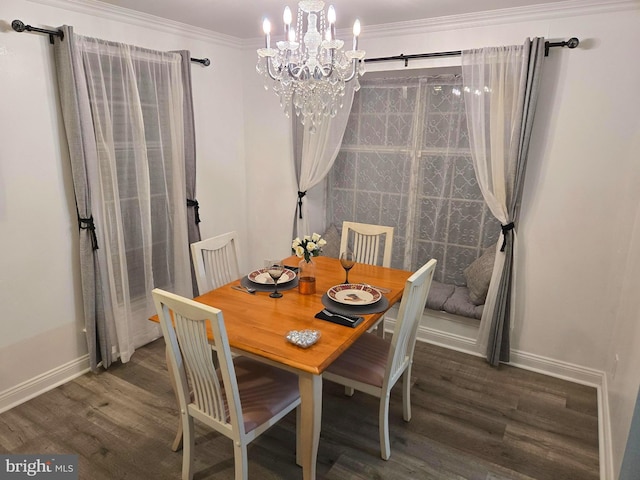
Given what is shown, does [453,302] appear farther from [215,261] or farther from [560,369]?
[215,261]

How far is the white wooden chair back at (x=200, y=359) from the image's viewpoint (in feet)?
5.16

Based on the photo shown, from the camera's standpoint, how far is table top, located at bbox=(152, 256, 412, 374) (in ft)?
5.61

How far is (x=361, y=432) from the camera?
235 cm

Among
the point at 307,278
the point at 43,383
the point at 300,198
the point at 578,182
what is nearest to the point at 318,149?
the point at 300,198

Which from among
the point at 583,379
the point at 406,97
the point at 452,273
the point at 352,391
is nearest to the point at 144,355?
the point at 352,391

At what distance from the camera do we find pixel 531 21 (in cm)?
264

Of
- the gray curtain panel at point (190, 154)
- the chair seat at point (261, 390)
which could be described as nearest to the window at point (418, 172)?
the gray curtain panel at point (190, 154)

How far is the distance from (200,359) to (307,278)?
82cm

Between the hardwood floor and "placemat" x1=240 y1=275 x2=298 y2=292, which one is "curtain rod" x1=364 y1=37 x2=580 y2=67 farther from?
the hardwood floor

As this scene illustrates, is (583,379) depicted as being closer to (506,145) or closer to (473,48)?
(506,145)

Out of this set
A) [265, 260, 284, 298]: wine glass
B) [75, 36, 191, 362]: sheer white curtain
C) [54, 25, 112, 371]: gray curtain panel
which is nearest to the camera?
[265, 260, 284, 298]: wine glass

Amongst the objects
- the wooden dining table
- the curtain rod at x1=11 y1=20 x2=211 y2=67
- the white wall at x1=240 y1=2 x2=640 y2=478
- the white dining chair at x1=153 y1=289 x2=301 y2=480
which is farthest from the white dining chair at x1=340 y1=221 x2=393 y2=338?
the curtain rod at x1=11 y1=20 x2=211 y2=67

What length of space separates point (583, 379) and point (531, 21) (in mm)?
2444

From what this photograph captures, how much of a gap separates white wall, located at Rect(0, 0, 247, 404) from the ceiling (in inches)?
9.6
